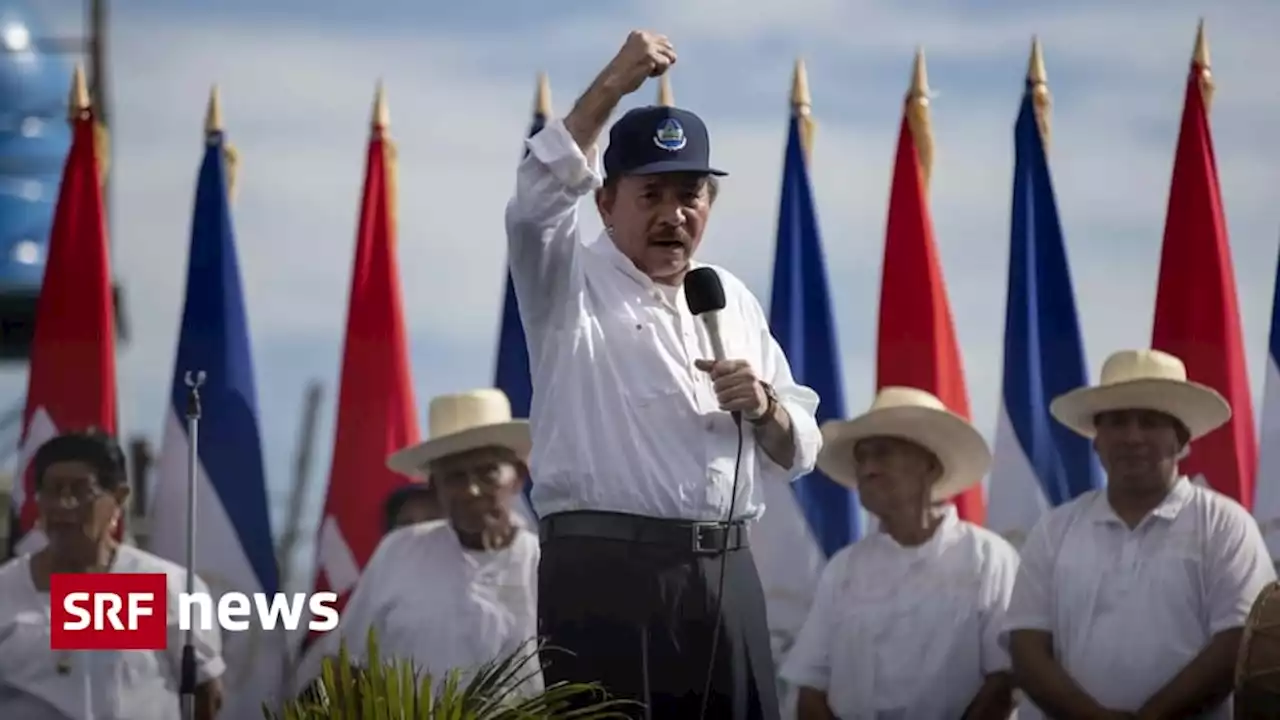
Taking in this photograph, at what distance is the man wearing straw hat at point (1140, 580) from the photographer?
6590 mm

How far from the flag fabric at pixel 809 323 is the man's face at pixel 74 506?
2.96 metres

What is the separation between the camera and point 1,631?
724 centimetres

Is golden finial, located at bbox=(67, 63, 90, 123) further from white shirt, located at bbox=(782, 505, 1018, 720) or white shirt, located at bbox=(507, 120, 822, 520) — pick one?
white shirt, located at bbox=(507, 120, 822, 520)

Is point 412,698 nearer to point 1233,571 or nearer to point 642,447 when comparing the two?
point 642,447

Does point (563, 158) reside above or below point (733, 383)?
above

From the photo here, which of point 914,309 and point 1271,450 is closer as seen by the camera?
point 1271,450

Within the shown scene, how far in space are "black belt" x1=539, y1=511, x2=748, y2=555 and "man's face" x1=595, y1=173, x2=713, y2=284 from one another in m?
0.46

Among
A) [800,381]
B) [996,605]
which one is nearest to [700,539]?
[996,605]

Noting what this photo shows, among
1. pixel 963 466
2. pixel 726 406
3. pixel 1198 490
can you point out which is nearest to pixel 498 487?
pixel 963 466

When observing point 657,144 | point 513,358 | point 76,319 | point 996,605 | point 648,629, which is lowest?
point 648,629

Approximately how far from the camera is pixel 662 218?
441 cm

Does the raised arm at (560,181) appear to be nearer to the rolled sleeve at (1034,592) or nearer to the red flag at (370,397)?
the rolled sleeve at (1034,592)

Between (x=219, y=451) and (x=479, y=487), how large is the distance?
2.42 meters

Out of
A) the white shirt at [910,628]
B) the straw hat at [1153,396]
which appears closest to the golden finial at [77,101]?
the white shirt at [910,628]
